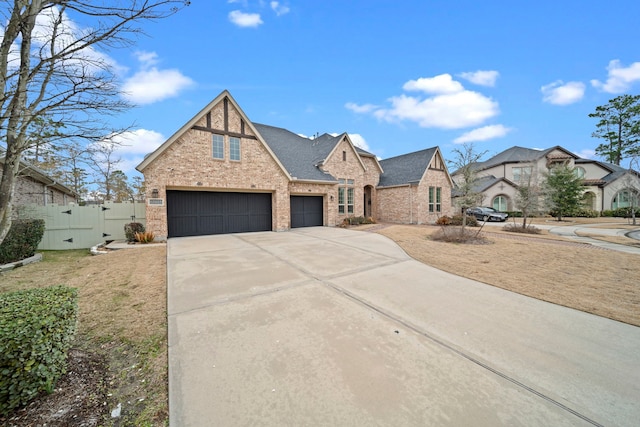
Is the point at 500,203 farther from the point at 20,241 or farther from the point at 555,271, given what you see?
the point at 20,241

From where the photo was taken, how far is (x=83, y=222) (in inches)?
426

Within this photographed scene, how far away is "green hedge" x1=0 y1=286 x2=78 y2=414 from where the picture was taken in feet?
6.17

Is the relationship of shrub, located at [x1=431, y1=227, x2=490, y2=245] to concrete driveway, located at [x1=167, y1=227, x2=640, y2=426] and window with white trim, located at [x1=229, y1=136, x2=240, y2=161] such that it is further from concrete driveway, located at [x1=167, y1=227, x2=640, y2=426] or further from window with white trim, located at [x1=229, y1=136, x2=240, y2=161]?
window with white trim, located at [x1=229, y1=136, x2=240, y2=161]

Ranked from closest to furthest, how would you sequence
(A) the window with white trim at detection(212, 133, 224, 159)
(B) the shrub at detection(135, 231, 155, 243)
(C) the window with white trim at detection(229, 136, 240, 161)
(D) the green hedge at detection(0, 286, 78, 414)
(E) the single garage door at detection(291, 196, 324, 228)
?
(D) the green hedge at detection(0, 286, 78, 414) → (B) the shrub at detection(135, 231, 155, 243) → (A) the window with white trim at detection(212, 133, 224, 159) → (C) the window with white trim at detection(229, 136, 240, 161) → (E) the single garage door at detection(291, 196, 324, 228)

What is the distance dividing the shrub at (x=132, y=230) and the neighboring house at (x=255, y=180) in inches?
18.1

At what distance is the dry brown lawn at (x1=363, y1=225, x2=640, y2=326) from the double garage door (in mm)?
8567

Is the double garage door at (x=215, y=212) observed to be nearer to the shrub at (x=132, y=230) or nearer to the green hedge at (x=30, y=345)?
the shrub at (x=132, y=230)

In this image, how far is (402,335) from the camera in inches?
129

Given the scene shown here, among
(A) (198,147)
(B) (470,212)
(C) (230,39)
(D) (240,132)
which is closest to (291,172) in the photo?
(D) (240,132)

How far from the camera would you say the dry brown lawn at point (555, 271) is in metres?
4.54

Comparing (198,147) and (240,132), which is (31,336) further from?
(240,132)

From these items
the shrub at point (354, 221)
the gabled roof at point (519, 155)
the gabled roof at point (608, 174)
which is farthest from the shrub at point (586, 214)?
the shrub at point (354, 221)

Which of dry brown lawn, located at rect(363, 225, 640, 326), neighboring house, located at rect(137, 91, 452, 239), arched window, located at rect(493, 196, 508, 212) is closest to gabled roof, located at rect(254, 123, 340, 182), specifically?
neighboring house, located at rect(137, 91, 452, 239)

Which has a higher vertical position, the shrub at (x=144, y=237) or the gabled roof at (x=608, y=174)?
the gabled roof at (x=608, y=174)
